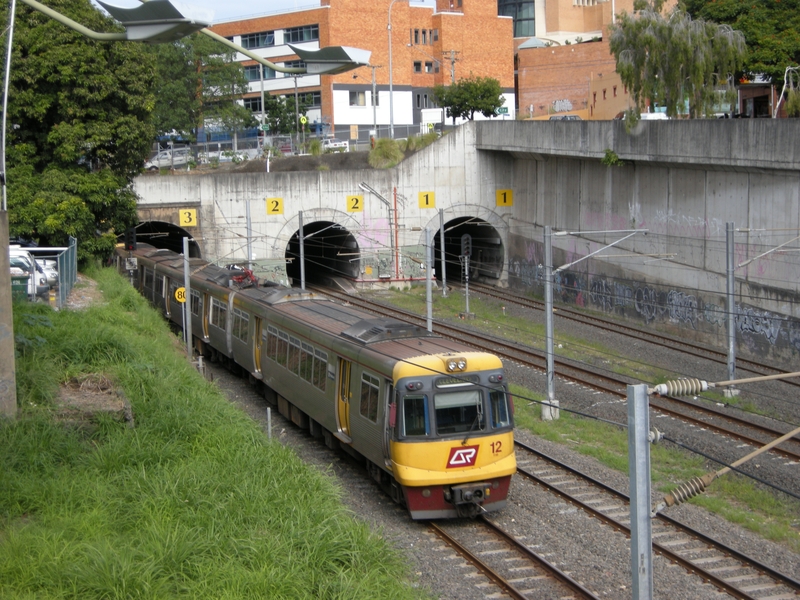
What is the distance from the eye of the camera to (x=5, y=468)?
1020 centimetres

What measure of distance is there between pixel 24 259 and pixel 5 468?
1391 cm

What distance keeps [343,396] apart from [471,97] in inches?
1703

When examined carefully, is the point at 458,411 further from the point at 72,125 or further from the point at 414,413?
the point at 72,125

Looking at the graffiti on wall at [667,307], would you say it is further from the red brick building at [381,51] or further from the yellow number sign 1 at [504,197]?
the red brick building at [381,51]

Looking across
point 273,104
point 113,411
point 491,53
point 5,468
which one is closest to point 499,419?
point 113,411

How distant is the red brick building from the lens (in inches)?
2318

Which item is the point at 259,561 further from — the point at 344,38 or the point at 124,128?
the point at 344,38

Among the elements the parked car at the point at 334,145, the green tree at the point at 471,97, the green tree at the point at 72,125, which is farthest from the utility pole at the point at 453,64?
the green tree at the point at 72,125

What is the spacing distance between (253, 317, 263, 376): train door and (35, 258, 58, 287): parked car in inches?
261

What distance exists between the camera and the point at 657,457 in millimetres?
15312

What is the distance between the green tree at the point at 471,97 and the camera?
54.5 metres

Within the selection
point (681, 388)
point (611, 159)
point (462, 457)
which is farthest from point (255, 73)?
point (681, 388)

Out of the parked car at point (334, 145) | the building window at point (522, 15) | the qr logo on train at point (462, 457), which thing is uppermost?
the building window at point (522, 15)

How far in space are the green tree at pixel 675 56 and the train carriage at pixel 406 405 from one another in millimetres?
15981
